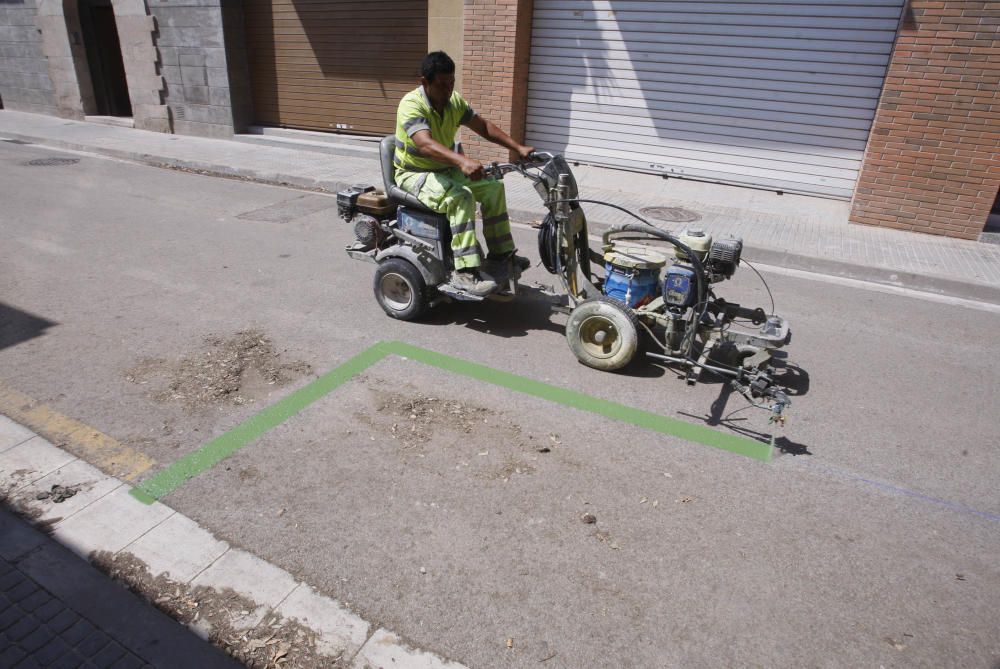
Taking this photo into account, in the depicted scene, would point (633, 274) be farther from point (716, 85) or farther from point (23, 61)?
point (23, 61)

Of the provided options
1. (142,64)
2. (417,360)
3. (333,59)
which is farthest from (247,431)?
(142,64)

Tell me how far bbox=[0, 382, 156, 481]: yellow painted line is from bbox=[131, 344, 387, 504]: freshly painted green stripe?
16cm

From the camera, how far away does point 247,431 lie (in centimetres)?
385

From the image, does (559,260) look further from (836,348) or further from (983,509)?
(983,509)

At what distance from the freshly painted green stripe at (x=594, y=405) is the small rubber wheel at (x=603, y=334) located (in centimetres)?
35

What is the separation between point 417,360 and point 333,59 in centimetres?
A: 1001

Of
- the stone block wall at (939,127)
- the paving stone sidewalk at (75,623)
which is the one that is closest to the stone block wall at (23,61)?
the paving stone sidewalk at (75,623)

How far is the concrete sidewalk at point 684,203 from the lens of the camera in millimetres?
7203

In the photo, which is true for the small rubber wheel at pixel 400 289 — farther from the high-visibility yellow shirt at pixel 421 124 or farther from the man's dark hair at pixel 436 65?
the man's dark hair at pixel 436 65

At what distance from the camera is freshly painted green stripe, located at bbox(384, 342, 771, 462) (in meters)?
3.93

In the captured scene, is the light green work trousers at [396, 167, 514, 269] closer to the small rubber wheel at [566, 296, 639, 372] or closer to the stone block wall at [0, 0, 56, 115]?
the small rubber wheel at [566, 296, 639, 372]

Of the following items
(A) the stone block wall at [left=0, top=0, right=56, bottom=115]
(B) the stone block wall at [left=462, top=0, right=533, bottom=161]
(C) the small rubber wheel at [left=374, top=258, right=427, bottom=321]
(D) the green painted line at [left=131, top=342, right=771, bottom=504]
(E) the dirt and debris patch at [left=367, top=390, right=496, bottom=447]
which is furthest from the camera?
(A) the stone block wall at [left=0, top=0, right=56, bottom=115]

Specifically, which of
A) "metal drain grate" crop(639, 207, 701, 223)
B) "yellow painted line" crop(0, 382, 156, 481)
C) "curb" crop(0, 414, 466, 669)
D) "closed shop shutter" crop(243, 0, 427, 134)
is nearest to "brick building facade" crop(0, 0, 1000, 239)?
"closed shop shutter" crop(243, 0, 427, 134)

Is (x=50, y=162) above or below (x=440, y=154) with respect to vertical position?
below
